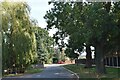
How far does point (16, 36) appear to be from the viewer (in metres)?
36.8

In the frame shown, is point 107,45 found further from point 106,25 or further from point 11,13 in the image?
point 11,13

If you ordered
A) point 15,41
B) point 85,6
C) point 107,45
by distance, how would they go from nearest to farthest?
point 85,6 < point 107,45 < point 15,41

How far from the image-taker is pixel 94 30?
24125mm

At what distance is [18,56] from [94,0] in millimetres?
15932

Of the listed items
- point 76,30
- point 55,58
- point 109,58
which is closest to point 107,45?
point 76,30

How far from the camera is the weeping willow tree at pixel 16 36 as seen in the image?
36.3m

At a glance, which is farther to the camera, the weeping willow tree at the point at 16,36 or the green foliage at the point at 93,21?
the weeping willow tree at the point at 16,36

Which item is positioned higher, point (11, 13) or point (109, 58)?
point (11, 13)

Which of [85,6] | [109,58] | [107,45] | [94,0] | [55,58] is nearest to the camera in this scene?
[94,0]

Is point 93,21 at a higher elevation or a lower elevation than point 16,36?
higher

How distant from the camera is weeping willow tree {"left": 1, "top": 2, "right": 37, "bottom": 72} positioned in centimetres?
3628

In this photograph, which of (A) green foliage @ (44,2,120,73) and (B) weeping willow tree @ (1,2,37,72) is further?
(B) weeping willow tree @ (1,2,37,72)

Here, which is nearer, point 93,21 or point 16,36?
point 93,21

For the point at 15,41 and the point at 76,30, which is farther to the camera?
the point at 15,41
